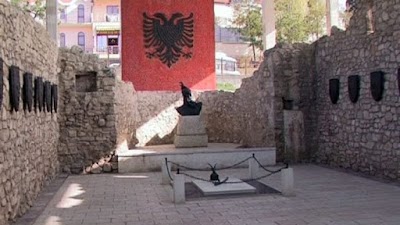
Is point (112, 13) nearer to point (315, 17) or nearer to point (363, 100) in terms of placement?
point (315, 17)

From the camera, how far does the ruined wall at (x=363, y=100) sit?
896 centimetres

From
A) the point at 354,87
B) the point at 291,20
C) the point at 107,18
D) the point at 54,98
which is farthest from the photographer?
the point at 107,18

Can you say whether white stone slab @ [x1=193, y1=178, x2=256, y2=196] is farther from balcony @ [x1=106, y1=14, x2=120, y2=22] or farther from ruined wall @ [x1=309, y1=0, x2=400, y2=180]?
balcony @ [x1=106, y1=14, x2=120, y2=22]

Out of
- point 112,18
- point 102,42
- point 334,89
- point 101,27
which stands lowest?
point 334,89

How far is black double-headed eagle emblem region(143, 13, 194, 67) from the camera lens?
57.1ft

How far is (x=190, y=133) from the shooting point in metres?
13.2

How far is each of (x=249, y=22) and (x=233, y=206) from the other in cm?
2408

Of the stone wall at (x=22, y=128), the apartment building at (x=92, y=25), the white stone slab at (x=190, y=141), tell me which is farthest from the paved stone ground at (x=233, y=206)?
the apartment building at (x=92, y=25)

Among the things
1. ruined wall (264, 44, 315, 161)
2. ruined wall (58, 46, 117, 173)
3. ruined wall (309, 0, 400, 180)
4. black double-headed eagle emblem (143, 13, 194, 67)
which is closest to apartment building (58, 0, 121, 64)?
black double-headed eagle emblem (143, 13, 194, 67)

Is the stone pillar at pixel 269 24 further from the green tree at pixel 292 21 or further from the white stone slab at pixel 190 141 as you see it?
the green tree at pixel 292 21

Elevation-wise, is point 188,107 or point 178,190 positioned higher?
point 188,107

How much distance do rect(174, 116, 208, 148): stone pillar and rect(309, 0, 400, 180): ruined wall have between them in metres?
3.25

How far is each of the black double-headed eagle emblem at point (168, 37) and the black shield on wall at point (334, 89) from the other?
7.45 metres

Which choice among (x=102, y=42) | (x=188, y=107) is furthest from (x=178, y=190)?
(x=102, y=42)
